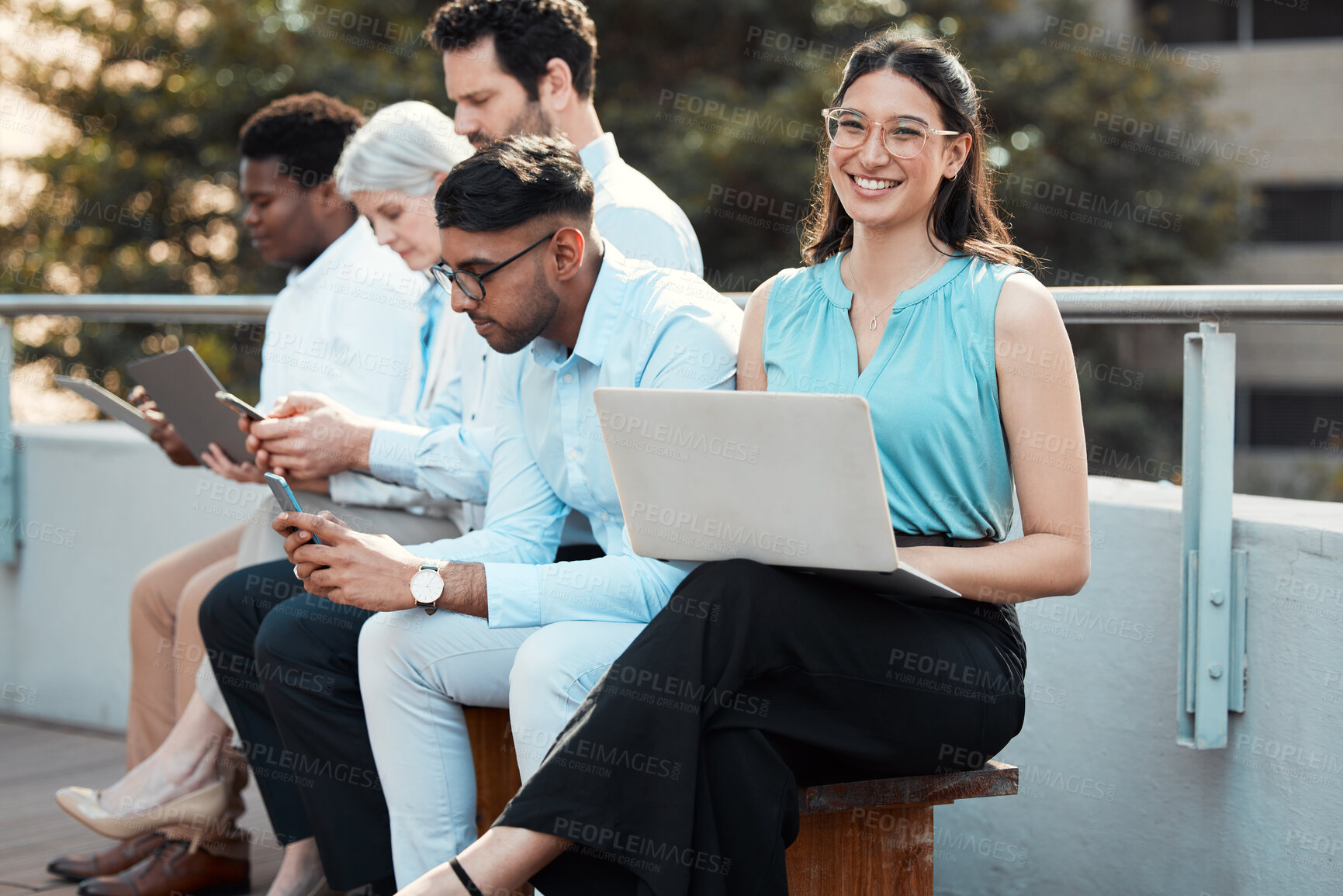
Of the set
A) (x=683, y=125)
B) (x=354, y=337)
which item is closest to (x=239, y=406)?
(x=354, y=337)

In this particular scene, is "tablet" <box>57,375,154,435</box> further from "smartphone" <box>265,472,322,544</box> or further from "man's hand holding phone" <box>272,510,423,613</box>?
"man's hand holding phone" <box>272,510,423,613</box>

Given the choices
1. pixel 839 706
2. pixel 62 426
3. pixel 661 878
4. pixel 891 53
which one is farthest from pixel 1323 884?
pixel 62 426

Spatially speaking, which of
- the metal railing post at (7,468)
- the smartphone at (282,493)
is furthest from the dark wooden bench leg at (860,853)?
the metal railing post at (7,468)

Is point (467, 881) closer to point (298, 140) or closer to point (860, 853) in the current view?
point (860, 853)

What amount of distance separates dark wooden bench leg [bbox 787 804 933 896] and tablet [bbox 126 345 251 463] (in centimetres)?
152

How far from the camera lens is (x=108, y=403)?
3.01 meters

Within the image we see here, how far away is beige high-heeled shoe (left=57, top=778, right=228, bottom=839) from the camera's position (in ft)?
9.00

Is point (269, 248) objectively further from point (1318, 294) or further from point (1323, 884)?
point (1323, 884)

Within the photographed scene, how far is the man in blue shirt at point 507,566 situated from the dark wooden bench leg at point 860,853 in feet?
1.31

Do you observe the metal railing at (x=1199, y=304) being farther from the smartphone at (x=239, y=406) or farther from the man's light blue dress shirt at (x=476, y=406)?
the smartphone at (x=239, y=406)

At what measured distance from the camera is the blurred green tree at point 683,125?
10.1 metres

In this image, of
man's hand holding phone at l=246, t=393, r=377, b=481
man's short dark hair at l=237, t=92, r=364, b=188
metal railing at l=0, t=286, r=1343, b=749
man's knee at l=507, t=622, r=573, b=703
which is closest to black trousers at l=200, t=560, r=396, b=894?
man's hand holding phone at l=246, t=393, r=377, b=481

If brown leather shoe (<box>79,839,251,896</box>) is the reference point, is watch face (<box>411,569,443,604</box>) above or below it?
above

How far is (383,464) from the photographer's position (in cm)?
265
